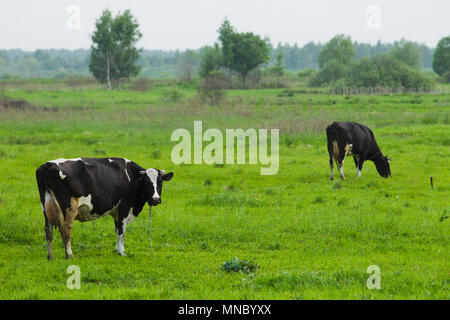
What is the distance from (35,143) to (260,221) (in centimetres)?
1641

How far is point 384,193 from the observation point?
15891mm

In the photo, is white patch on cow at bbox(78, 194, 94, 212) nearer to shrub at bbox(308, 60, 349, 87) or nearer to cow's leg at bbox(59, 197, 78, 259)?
cow's leg at bbox(59, 197, 78, 259)

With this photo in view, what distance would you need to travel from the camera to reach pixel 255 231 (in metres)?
11.8

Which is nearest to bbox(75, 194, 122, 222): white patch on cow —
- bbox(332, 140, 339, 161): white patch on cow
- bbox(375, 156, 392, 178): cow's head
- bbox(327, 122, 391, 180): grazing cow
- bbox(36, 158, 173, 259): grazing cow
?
bbox(36, 158, 173, 259): grazing cow

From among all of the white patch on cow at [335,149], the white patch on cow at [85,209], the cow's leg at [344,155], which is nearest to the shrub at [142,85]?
the white patch on cow at [335,149]

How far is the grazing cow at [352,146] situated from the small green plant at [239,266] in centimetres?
955

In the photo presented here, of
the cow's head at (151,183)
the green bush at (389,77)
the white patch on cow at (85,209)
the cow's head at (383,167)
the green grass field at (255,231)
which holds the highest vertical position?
the green bush at (389,77)

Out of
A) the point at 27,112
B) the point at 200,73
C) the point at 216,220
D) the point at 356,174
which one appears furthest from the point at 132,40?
the point at 216,220

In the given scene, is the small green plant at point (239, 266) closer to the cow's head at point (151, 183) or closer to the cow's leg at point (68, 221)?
the cow's head at point (151, 183)

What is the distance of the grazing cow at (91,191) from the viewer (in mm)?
9725

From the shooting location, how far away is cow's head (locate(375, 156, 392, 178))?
18.6 m

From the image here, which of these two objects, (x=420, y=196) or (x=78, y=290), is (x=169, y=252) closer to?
(x=78, y=290)

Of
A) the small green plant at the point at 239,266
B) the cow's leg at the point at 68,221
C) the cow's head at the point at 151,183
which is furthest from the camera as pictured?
the cow's head at the point at 151,183

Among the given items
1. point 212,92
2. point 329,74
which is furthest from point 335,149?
point 329,74
